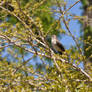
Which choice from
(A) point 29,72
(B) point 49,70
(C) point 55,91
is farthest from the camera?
(A) point 29,72

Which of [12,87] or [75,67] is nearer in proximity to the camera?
[75,67]

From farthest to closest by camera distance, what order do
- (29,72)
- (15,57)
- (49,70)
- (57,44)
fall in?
(57,44), (15,57), (29,72), (49,70)

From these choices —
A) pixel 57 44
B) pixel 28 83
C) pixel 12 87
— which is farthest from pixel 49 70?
pixel 57 44

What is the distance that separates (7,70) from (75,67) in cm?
100

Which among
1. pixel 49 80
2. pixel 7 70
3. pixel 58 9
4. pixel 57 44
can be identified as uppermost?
pixel 57 44

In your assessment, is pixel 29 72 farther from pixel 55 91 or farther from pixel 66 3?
pixel 66 3

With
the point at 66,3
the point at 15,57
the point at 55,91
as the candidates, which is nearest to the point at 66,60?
the point at 55,91

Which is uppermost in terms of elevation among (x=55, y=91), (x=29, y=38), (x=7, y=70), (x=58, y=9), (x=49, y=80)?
(x=58, y=9)

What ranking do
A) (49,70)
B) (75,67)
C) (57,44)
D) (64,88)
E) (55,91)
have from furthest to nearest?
(57,44), (49,70), (75,67), (55,91), (64,88)

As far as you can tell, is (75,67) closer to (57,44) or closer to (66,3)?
(66,3)

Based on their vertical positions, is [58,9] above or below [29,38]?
above

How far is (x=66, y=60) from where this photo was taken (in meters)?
2.71

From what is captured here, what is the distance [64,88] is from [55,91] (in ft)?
0.74

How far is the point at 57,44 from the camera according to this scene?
Result: 5699mm
